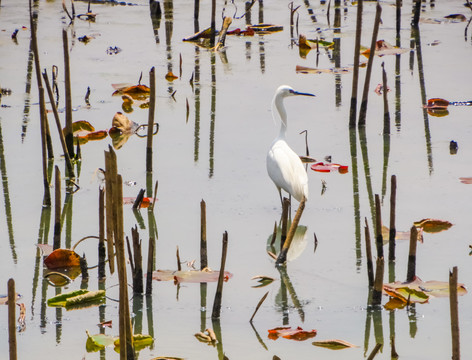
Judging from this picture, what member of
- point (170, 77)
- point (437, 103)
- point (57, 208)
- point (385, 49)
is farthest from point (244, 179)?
point (385, 49)

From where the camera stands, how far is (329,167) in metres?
6.27

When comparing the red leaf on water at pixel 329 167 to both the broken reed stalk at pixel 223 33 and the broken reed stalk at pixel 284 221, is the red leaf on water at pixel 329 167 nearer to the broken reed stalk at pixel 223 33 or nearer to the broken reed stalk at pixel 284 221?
the broken reed stalk at pixel 284 221

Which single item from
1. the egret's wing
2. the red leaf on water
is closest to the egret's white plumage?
the egret's wing

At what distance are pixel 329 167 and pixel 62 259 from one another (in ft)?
7.80

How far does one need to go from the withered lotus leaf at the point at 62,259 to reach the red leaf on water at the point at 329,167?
2.24m

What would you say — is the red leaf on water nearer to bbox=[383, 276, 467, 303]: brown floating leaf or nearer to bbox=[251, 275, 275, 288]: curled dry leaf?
bbox=[251, 275, 275, 288]: curled dry leaf

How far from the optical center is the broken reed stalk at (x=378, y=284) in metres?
3.81

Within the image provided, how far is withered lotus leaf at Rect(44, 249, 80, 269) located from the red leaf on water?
7.35 feet

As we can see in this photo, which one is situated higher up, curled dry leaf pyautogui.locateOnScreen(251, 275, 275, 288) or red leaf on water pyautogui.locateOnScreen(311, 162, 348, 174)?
red leaf on water pyautogui.locateOnScreen(311, 162, 348, 174)

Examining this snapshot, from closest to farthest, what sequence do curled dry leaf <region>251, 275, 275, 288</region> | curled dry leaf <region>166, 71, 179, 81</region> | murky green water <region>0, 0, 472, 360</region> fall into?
1. murky green water <region>0, 0, 472, 360</region>
2. curled dry leaf <region>251, 275, 275, 288</region>
3. curled dry leaf <region>166, 71, 179, 81</region>

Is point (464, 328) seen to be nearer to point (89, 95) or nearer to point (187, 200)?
point (187, 200)

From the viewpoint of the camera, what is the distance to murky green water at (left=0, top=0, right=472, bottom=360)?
3.96 metres

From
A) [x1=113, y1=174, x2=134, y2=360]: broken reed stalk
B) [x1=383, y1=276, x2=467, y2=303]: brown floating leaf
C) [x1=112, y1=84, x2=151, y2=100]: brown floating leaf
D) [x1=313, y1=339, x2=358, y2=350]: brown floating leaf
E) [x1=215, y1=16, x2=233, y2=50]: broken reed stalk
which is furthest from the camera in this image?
[x1=215, y1=16, x2=233, y2=50]: broken reed stalk

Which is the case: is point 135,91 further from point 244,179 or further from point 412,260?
point 412,260
